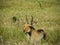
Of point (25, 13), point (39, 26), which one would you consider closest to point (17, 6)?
point (25, 13)

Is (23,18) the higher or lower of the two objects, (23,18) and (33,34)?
the higher

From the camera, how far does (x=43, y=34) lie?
9.56 feet

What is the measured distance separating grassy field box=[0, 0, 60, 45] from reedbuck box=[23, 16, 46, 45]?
48mm

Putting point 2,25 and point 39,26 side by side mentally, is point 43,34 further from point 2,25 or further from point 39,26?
point 2,25

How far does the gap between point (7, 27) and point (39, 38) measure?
0.36 meters

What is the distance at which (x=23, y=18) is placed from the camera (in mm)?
2971

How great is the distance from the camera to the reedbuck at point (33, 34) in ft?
9.35

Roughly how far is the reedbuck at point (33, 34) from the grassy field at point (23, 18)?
0.16 ft

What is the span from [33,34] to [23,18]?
0.22 m

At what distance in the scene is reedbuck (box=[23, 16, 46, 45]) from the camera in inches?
112

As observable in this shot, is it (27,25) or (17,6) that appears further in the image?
(17,6)

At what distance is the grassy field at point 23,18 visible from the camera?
2.91 meters

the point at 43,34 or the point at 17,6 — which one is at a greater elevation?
the point at 17,6

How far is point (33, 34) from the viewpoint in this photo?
2887 mm
